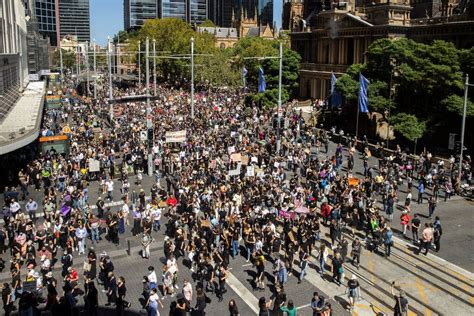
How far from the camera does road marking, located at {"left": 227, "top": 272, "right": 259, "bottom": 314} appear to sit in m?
17.7

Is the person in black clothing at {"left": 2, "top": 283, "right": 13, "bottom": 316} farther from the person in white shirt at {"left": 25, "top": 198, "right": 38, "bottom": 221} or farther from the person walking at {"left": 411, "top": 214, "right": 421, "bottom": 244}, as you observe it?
the person walking at {"left": 411, "top": 214, "right": 421, "bottom": 244}

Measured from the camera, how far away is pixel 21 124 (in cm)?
3638

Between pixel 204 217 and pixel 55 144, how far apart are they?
51.5ft

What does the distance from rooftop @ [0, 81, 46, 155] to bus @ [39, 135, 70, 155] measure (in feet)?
3.51

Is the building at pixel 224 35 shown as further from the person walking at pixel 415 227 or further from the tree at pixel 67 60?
the person walking at pixel 415 227

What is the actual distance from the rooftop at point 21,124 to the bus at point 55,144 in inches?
42.2

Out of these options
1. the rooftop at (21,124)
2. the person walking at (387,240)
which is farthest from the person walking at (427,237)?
the rooftop at (21,124)

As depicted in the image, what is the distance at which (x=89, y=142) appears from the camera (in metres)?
41.2

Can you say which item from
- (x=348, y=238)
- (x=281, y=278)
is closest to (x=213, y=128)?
(x=348, y=238)

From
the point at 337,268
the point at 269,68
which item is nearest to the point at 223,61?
the point at 269,68

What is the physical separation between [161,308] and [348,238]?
10.2 m

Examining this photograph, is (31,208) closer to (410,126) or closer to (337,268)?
(337,268)

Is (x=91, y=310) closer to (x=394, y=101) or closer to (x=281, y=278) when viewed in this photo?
(x=281, y=278)

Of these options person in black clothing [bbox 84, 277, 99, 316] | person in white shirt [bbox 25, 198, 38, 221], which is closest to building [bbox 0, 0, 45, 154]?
person in white shirt [bbox 25, 198, 38, 221]
